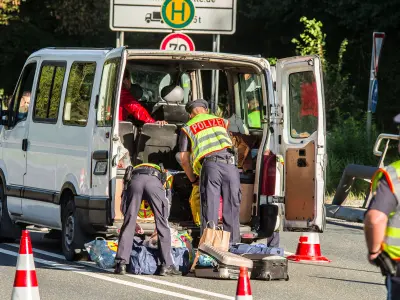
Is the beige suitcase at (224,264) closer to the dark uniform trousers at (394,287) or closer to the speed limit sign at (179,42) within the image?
the dark uniform trousers at (394,287)

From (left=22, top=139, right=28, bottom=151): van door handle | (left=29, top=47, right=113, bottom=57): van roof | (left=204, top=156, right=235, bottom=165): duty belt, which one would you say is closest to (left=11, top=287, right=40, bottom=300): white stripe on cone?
(left=204, top=156, right=235, bottom=165): duty belt

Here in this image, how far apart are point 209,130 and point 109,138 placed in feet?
3.26

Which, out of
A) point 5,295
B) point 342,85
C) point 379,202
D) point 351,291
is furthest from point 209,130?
point 342,85

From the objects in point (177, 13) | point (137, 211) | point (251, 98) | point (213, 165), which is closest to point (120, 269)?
point (137, 211)

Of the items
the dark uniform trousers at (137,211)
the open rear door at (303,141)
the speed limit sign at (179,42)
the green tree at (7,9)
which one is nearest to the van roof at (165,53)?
the open rear door at (303,141)

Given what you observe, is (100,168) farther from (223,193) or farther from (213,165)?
(223,193)

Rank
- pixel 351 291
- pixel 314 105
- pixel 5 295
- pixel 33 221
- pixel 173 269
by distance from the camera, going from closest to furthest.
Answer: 1. pixel 5 295
2. pixel 351 291
3. pixel 173 269
4. pixel 314 105
5. pixel 33 221

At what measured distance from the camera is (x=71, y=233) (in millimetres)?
13008

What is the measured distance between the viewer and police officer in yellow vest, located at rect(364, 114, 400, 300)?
6168 millimetres

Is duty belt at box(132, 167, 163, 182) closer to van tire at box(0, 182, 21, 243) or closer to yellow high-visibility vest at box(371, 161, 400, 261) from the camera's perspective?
van tire at box(0, 182, 21, 243)

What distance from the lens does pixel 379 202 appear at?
6.18 m

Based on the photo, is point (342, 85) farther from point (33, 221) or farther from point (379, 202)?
point (379, 202)

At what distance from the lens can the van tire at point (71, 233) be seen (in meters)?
12.8

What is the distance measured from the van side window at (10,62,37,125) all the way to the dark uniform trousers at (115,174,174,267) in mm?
2531
